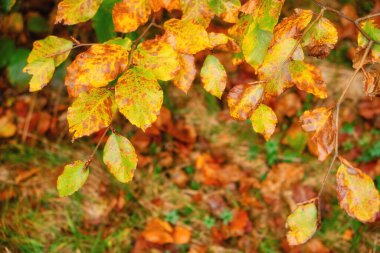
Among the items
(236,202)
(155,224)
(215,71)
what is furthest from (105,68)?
(236,202)

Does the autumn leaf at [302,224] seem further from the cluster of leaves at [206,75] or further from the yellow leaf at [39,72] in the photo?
the yellow leaf at [39,72]

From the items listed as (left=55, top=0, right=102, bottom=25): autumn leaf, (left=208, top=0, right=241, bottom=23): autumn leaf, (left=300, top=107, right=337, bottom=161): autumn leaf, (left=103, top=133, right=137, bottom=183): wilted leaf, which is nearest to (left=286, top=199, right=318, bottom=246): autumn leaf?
(left=300, top=107, right=337, bottom=161): autumn leaf

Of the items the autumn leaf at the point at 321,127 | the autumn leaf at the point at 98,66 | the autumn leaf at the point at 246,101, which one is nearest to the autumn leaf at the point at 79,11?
the autumn leaf at the point at 98,66

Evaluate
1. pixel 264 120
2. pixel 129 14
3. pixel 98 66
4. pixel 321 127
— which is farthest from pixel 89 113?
pixel 321 127

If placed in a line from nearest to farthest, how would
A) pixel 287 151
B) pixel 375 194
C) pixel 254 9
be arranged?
1. pixel 375 194
2. pixel 254 9
3. pixel 287 151

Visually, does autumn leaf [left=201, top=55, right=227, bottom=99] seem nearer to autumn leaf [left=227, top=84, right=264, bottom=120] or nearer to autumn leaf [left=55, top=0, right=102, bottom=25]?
autumn leaf [left=227, top=84, right=264, bottom=120]

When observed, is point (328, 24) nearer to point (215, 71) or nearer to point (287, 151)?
point (215, 71)
